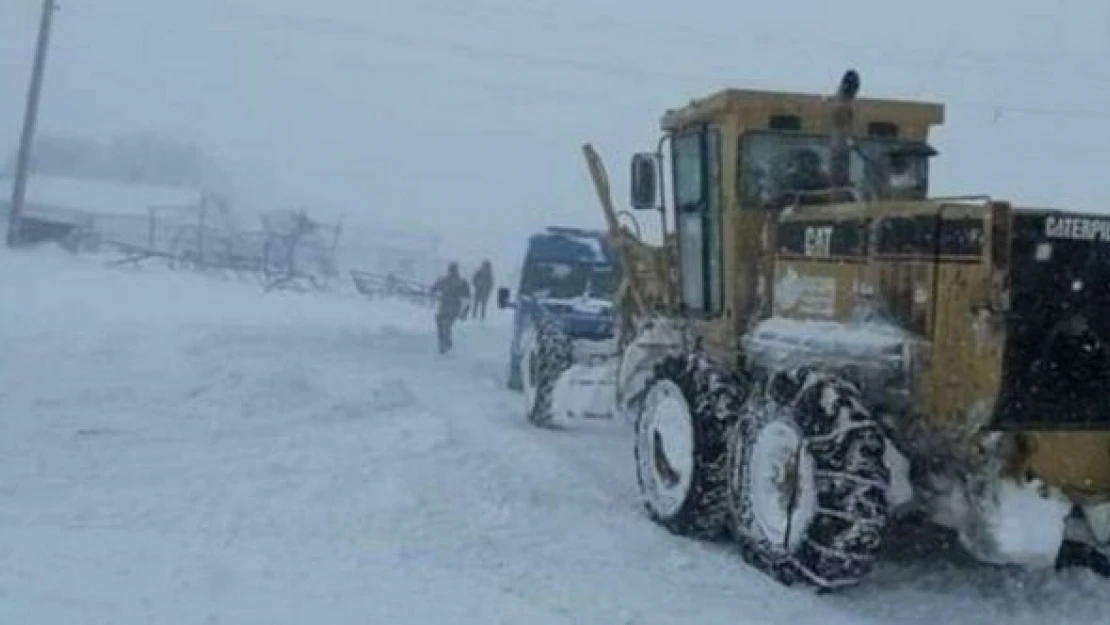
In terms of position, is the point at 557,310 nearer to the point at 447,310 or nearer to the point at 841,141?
the point at 447,310

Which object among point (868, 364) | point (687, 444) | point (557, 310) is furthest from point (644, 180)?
point (557, 310)

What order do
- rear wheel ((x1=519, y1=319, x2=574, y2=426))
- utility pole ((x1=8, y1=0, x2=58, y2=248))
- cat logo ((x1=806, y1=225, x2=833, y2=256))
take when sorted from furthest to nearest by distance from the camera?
utility pole ((x1=8, y1=0, x2=58, y2=248))
rear wheel ((x1=519, y1=319, x2=574, y2=426))
cat logo ((x1=806, y1=225, x2=833, y2=256))

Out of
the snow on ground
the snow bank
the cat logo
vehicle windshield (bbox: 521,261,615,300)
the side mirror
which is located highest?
the side mirror

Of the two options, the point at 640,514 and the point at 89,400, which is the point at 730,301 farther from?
the point at 89,400

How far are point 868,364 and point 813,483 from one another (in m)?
0.75

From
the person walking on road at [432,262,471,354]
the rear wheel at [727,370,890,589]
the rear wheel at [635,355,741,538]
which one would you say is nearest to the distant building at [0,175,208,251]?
the person walking on road at [432,262,471,354]

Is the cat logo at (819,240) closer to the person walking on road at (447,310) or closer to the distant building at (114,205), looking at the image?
the person walking on road at (447,310)

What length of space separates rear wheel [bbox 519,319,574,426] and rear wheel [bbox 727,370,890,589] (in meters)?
5.53

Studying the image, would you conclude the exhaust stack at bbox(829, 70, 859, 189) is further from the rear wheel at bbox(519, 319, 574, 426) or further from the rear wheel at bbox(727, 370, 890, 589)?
the rear wheel at bbox(519, 319, 574, 426)

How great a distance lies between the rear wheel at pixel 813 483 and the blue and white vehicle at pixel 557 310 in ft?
17.6

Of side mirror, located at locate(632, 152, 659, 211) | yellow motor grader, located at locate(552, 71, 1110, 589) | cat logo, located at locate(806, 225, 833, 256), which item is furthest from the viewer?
side mirror, located at locate(632, 152, 659, 211)

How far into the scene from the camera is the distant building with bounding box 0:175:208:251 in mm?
62594

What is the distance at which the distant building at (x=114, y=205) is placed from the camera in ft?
205

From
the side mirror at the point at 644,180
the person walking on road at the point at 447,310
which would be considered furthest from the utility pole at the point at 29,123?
the side mirror at the point at 644,180
